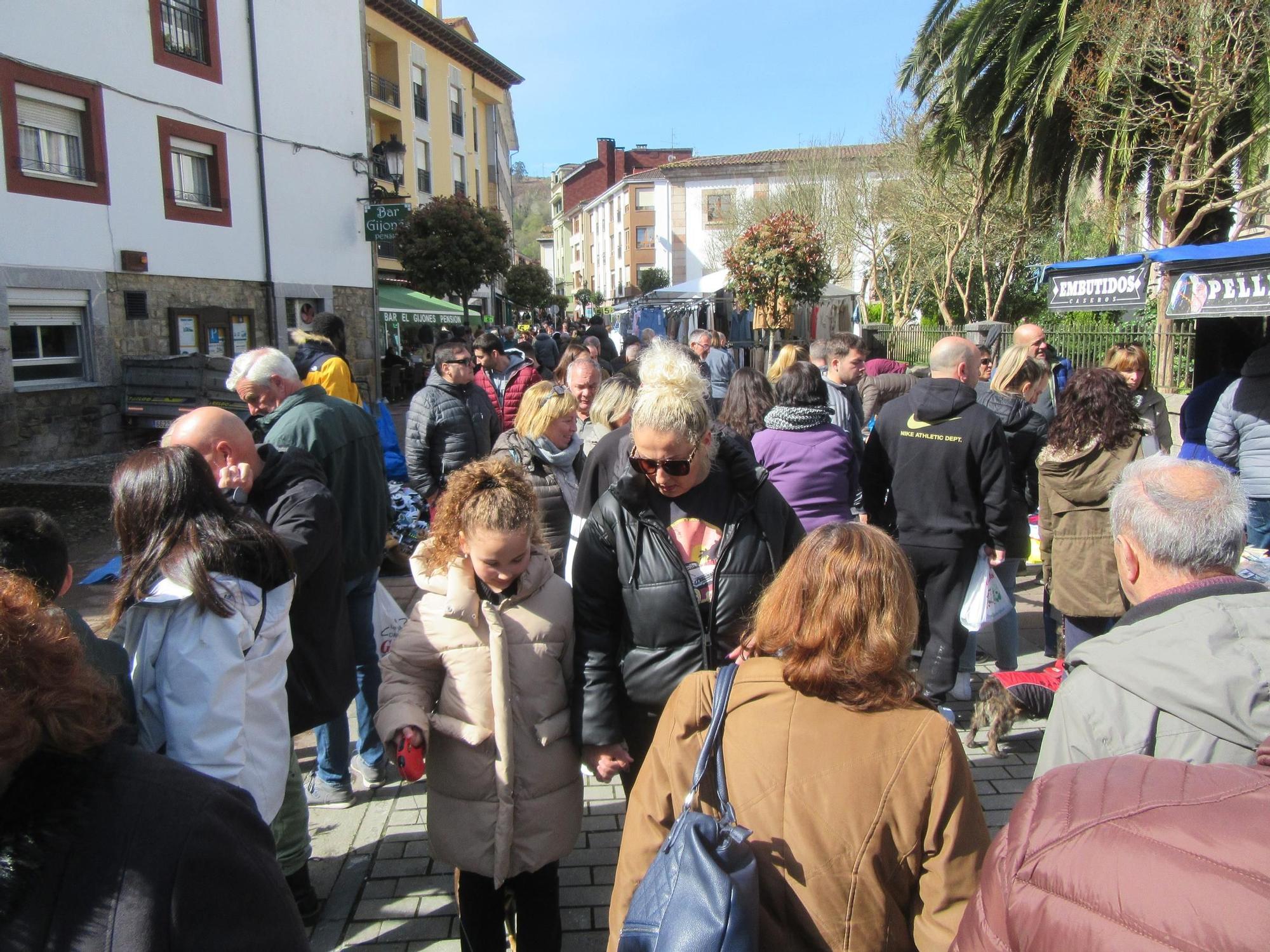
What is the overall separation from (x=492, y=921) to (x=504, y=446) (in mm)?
2430

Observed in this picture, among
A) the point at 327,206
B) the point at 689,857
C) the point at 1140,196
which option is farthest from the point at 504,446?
the point at 327,206

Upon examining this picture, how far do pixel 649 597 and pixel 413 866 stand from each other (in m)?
1.72

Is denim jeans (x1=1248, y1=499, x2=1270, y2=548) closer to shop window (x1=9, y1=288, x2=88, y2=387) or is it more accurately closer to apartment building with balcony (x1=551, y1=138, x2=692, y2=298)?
shop window (x1=9, y1=288, x2=88, y2=387)

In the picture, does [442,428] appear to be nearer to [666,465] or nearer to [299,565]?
[299,565]

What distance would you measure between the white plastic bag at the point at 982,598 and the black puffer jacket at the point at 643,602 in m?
2.04

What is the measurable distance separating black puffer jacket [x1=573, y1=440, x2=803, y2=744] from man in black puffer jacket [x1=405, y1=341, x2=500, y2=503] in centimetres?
308

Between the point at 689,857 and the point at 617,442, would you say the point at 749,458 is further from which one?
the point at 689,857

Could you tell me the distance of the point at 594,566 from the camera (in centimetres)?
246

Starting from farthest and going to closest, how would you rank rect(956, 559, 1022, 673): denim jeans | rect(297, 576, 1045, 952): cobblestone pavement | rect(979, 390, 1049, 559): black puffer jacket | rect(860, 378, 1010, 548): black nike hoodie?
rect(979, 390, 1049, 559): black puffer jacket
rect(956, 559, 1022, 673): denim jeans
rect(860, 378, 1010, 548): black nike hoodie
rect(297, 576, 1045, 952): cobblestone pavement

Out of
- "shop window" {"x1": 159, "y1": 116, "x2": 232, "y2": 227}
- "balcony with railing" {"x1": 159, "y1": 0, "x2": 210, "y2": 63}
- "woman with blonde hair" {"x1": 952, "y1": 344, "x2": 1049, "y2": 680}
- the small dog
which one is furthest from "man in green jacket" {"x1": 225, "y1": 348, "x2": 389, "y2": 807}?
"balcony with railing" {"x1": 159, "y1": 0, "x2": 210, "y2": 63}

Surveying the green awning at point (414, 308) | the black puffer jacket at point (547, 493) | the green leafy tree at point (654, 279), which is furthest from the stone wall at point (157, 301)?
the green leafy tree at point (654, 279)

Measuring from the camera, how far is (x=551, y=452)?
4312mm

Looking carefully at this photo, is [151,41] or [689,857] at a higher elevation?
[151,41]

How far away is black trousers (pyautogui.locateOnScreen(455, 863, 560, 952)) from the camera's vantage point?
97.2 inches
